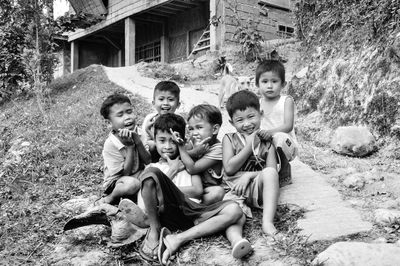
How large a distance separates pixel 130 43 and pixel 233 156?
1216 cm

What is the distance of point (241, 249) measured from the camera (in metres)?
2.46

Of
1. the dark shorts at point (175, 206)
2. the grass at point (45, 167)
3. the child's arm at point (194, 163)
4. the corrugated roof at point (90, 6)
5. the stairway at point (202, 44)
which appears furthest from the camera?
the corrugated roof at point (90, 6)

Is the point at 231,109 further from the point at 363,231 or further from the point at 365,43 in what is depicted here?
the point at 365,43

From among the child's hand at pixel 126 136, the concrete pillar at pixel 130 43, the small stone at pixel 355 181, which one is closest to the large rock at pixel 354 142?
the small stone at pixel 355 181

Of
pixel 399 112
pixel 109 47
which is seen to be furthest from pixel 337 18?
pixel 109 47

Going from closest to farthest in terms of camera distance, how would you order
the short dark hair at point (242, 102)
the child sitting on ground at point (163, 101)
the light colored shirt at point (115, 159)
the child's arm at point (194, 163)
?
the child's arm at point (194, 163) < the short dark hair at point (242, 102) < the light colored shirt at point (115, 159) < the child sitting on ground at point (163, 101)

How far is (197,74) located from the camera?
11008 millimetres

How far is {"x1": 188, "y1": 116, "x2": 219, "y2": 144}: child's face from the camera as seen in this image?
3.16 meters

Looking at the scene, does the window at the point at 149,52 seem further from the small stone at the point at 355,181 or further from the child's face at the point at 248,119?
the child's face at the point at 248,119

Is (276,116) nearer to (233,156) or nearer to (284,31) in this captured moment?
(233,156)

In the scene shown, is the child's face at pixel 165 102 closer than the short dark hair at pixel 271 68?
No

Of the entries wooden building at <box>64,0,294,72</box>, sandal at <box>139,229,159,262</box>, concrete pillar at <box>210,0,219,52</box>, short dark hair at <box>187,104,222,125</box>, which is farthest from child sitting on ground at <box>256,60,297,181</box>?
concrete pillar at <box>210,0,219,52</box>

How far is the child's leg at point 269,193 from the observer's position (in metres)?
2.78

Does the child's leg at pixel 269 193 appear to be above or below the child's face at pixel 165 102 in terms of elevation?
below
